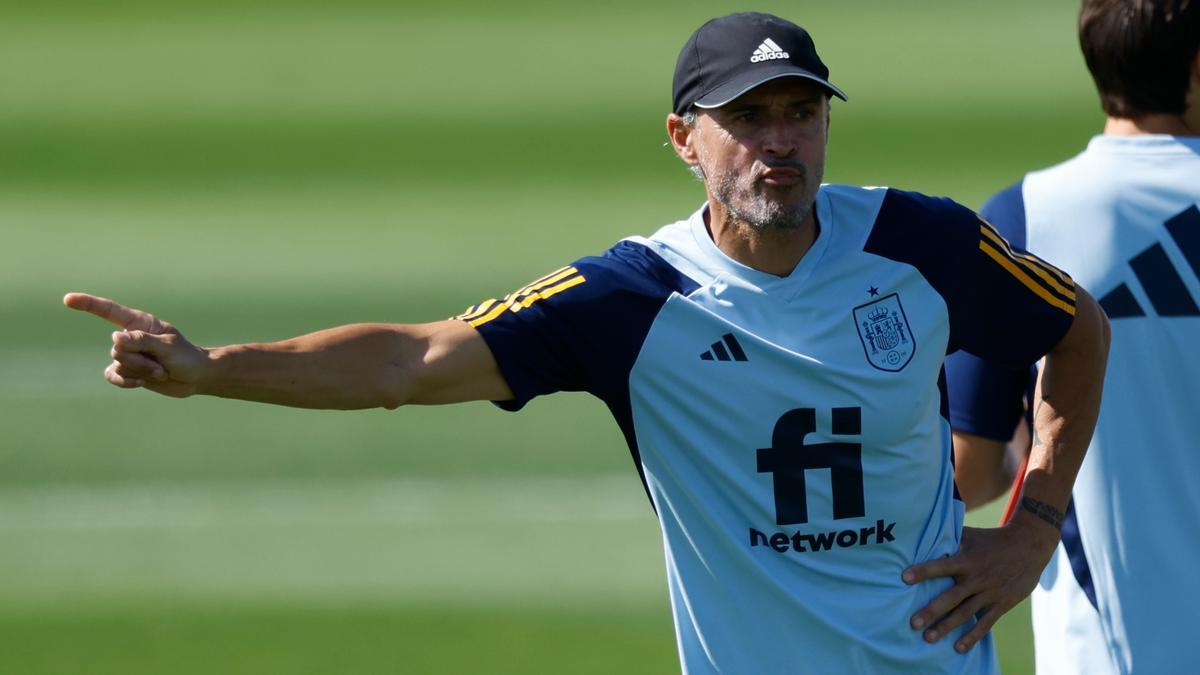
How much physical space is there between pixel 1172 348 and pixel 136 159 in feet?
34.4

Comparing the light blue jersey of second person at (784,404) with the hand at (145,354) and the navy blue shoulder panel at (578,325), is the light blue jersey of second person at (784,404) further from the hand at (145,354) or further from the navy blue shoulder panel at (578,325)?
the hand at (145,354)

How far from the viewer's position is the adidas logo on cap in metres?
3.30

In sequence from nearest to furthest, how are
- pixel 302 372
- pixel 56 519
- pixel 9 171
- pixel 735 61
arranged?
pixel 302 372
pixel 735 61
pixel 56 519
pixel 9 171

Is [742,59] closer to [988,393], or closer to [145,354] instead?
[988,393]

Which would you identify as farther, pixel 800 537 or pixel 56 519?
pixel 56 519

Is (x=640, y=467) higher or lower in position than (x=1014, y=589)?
higher

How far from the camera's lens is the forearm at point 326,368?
3.04m

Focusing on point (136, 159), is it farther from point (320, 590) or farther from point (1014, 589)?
point (1014, 589)

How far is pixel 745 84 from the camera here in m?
3.28

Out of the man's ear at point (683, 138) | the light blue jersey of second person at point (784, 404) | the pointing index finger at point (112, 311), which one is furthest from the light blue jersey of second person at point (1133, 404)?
the pointing index finger at point (112, 311)

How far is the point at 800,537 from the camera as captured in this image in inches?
130

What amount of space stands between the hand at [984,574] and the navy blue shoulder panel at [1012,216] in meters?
0.59

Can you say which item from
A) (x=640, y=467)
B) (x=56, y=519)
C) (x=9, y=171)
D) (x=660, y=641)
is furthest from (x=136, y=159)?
(x=640, y=467)

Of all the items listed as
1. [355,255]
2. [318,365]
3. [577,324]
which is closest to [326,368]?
[318,365]
